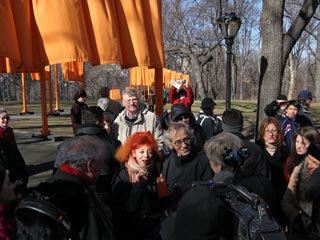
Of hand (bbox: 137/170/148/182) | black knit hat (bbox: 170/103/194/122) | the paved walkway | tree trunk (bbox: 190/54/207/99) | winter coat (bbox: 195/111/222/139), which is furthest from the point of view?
tree trunk (bbox: 190/54/207/99)

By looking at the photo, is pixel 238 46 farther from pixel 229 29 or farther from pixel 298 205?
pixel 298 205

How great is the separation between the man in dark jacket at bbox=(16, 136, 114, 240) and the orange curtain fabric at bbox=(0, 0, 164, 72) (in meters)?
1.71

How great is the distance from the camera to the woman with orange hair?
3.14m

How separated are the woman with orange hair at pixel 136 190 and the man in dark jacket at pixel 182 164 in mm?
177

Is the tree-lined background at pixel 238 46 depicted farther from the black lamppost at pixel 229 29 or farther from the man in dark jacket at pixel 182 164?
the man in dark jacket at pixel 182 164

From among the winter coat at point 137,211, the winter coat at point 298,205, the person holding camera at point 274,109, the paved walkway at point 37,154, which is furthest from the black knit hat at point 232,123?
the paved walkway at point 37,154

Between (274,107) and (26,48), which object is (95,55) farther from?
(274,107)

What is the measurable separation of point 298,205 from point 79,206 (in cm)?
209

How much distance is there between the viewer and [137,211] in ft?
10.3

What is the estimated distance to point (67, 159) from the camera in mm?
2348

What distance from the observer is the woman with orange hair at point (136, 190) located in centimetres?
314

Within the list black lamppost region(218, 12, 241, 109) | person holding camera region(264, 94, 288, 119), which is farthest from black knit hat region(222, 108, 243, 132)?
black lamppost region(218, 12, 241, 109)

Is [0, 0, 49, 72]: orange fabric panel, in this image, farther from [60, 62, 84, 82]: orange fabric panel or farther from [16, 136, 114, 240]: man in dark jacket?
[60, 62, 84, 82]: orange fabric panel

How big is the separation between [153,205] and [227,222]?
4.08ft
